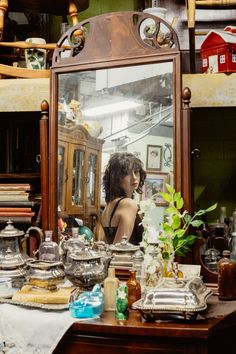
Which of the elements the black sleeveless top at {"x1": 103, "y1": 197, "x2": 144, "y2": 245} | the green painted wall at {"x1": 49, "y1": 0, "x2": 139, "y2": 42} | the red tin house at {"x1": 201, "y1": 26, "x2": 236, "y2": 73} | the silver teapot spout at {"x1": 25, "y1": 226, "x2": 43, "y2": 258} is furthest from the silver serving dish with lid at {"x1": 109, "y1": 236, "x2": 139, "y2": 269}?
the green painted wall at {"x1": 49, "y1": 0, "x2": 139, "y2": 42}

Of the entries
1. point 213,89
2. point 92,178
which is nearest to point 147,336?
point 92,178

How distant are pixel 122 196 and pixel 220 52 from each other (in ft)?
2.66

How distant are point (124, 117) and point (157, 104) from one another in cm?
16

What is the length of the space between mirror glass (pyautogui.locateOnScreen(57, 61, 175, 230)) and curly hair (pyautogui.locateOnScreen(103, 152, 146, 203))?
2 cm

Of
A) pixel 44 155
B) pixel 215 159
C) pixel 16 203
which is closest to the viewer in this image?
pixel 44 155

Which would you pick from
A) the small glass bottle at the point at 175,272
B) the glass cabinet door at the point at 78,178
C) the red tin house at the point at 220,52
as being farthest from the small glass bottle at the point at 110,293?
the red tin house at the point at 220,52

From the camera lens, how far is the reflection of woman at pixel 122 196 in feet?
7.87

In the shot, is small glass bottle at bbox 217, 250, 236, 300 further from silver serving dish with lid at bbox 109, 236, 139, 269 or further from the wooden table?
silver serving dish with lid at bbox 109, 236, 139, 269

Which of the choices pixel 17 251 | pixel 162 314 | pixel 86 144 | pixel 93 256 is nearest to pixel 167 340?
pixel 162 314

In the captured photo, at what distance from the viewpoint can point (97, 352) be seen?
6.22ft

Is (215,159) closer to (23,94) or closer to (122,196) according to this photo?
(122,196)

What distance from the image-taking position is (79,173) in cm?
249

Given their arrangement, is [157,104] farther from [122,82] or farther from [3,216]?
[3,216]

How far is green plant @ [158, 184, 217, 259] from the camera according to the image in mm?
2158
